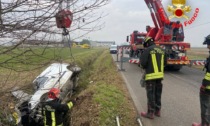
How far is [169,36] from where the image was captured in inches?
637

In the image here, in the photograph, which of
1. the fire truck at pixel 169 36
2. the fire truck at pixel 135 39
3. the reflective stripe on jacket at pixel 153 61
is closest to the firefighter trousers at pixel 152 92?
the reflective stripe on jacket at pixel 153 61

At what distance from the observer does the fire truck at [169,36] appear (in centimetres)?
1539

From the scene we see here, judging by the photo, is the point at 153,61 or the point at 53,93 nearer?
the point at 53,93

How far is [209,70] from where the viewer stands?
17.5 feet

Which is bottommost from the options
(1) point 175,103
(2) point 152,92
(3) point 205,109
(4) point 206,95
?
(1) point 175,103

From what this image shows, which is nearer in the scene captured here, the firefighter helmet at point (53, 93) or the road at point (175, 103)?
the firefighter helmet at point (53, 93)

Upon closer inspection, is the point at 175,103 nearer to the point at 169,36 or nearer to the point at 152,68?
the point at 152,68

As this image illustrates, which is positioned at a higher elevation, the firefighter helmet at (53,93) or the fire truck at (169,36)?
the fire truck at (169,36)

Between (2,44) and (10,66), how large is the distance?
0.41 metres

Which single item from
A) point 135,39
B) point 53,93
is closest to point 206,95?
point 53,93

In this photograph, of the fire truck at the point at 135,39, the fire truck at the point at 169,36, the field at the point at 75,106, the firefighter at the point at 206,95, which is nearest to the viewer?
the field at the point at 75,106

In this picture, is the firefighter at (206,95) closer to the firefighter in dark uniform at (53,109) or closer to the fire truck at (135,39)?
the firefighter in dark uniform at (53,109)

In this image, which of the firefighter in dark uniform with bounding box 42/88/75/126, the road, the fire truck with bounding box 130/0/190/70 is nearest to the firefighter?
the road

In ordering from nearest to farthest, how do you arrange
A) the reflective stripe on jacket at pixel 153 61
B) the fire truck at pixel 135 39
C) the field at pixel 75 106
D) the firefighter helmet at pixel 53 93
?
the field at pixel 75 106 → the firefighter helmet at pixel 53 93 → the reflective stripe on jacket at pixel 153 61 → the fire truck at pixel 135 39
